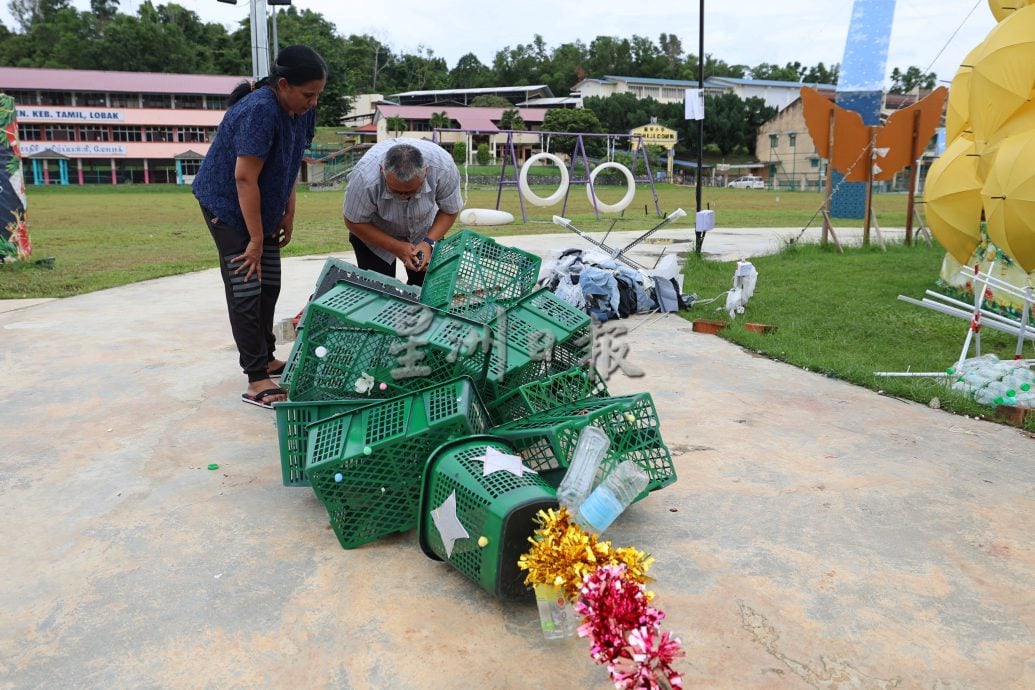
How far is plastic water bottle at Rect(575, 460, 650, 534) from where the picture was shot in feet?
6.97

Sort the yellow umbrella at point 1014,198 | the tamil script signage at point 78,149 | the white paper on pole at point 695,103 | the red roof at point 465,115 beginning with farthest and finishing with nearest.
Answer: the red roof at point 465,115 → the tamil script signage at point 78,149 → the white paper on pole at point 695,103 → the yellow umbrella at point 1014,198

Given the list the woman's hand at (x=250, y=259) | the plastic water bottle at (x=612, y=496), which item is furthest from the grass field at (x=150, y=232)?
the plastic water bottle at (x=612, y=496)

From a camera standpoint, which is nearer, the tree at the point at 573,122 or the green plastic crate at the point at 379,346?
the green plastic crate at the point at 379,346

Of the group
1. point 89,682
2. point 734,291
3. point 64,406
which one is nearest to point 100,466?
point 64,406

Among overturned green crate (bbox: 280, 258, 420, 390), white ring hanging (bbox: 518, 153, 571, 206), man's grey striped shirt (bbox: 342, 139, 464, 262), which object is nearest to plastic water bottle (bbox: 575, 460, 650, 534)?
overturned green crate (bbox: 280, 258, 420, 390)

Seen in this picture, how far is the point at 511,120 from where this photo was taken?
60219mm

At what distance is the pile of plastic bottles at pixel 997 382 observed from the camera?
403 centimetres

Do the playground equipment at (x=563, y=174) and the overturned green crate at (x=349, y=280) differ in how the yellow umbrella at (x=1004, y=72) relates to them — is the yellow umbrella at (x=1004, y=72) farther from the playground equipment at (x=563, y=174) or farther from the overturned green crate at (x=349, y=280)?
the playground equipment at (x=563, y=174)

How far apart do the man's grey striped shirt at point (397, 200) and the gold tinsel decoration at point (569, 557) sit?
2.81 metres

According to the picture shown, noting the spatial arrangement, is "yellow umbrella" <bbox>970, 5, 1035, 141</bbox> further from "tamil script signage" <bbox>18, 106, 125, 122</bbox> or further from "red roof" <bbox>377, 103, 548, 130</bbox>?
"red roof" <bbox>377, 103, 548, 130</bbox>

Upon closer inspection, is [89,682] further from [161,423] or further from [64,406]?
[64,406]

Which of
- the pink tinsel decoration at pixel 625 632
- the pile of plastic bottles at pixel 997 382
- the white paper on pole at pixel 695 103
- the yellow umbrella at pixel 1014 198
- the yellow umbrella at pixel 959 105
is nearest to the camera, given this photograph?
the pink tinsel decoration at pixel 625 632

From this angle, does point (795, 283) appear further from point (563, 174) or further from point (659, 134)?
point (659, 134)

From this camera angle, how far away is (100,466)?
3.33 metres
